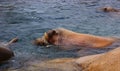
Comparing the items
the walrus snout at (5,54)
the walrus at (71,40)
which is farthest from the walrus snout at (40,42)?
the walrus snout at (5,54)

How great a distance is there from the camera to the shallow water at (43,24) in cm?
788

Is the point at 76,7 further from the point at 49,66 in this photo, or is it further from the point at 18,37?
the point at 49,66

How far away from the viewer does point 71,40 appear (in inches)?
341

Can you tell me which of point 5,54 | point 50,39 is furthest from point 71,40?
point 5,54

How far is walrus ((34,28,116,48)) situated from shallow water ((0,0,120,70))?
0.38 metres

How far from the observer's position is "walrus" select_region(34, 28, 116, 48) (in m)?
8.44

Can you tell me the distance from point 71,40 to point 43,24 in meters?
3.19

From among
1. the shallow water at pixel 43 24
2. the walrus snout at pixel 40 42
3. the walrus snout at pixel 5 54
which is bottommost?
the shallow water at pixel 43 24

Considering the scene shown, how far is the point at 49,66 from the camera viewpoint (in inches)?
256

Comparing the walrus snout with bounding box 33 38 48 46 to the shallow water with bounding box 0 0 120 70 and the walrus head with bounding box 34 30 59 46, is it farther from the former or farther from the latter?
the shallow water with bounding box 0 0 120 70

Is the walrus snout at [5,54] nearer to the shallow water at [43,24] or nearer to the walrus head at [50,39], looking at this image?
the shallow water at [43,24]

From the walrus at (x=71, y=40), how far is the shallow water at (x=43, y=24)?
1.26ft

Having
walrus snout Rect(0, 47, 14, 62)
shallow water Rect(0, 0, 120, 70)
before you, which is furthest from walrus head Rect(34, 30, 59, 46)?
walrus snout Rect(0, 47, 14, 62)

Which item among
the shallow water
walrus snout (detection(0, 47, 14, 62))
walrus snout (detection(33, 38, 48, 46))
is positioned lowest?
the shallow water
